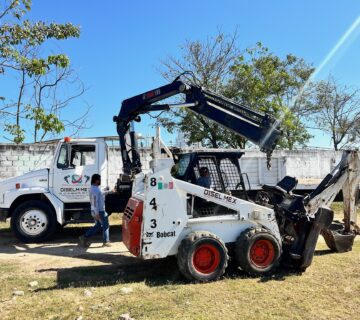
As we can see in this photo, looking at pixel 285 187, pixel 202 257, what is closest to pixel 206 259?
pixel 202 257

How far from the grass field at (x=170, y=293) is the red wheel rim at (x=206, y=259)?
27cm

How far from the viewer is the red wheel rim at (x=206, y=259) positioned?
6773mm

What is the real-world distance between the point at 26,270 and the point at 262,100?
17.7 m

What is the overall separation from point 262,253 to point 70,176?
18.5 feet

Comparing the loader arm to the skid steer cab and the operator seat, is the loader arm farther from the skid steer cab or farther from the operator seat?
the skid steer cab

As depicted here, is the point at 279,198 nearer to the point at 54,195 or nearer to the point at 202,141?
the point at 54,195

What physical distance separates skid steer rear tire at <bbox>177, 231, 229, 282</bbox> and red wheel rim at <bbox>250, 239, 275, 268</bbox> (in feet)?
1.74

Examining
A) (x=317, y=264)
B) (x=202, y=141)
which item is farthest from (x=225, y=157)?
(x=202, y=141)

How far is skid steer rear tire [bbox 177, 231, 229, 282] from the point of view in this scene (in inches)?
262

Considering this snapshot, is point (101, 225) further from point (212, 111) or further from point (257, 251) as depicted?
point (257, 251)

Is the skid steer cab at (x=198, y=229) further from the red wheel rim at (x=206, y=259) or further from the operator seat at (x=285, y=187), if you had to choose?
the operator seat at (x=285, y=187)

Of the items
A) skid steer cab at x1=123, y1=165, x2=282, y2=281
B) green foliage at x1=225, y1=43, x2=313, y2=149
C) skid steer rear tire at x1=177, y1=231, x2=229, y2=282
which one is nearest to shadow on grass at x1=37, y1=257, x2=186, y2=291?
skid steer rear tire at x1=177, y1=231, x2=229, y2=282

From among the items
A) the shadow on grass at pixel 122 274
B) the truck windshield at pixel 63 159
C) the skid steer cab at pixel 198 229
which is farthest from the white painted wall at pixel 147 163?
the skid steer cab at pixel 198 229

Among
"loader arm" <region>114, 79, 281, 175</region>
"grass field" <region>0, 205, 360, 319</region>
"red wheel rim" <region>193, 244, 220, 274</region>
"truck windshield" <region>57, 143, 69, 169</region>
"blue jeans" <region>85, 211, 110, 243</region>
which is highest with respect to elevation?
"loader arm" <region>114, 79, 281, 175</region>
